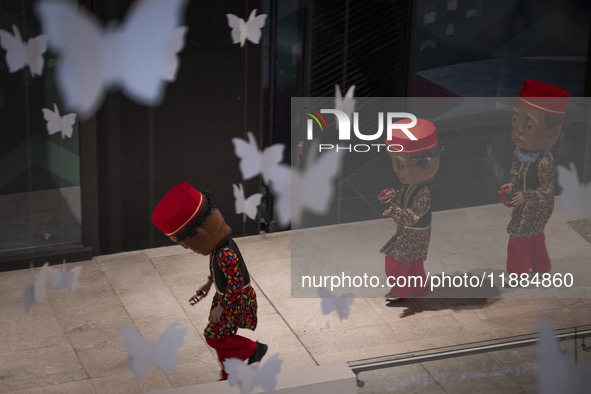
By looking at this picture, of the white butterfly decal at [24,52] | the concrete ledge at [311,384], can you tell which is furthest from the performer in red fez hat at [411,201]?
the white butterfly decal at [24,52]

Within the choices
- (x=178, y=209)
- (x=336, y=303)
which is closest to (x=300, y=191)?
(x=336, y=303)

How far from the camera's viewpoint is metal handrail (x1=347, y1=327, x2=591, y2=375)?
6.41 meters

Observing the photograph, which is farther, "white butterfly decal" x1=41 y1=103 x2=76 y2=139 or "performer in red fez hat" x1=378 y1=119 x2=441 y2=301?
"white butterfly decal" x1=41 y1=103 x2=76 y2=139

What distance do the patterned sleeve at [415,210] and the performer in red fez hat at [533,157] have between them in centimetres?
69

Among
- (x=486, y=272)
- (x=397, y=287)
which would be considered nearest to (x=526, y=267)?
(x=486, y=272)

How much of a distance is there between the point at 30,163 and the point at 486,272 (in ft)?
11.3

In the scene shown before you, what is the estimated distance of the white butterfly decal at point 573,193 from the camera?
976 cm

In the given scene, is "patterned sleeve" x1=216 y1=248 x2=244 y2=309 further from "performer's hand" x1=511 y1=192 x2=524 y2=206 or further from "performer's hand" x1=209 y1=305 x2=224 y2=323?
"performer's hand" x1=511 y1=192 x2=524 y2=206

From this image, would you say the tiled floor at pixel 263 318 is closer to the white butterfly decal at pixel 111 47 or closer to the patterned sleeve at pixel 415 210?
the patterned sleeve at pixel 415 210

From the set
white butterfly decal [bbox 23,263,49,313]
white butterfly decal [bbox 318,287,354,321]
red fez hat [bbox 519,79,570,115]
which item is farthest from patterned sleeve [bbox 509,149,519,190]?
white butterfly decal [bbox 23,263,49,313]

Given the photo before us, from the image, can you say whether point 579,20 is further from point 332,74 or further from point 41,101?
point 41,101

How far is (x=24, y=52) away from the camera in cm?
842

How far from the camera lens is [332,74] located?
922 centimetres

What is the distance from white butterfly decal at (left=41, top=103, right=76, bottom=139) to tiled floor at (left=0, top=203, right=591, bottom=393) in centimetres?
101
